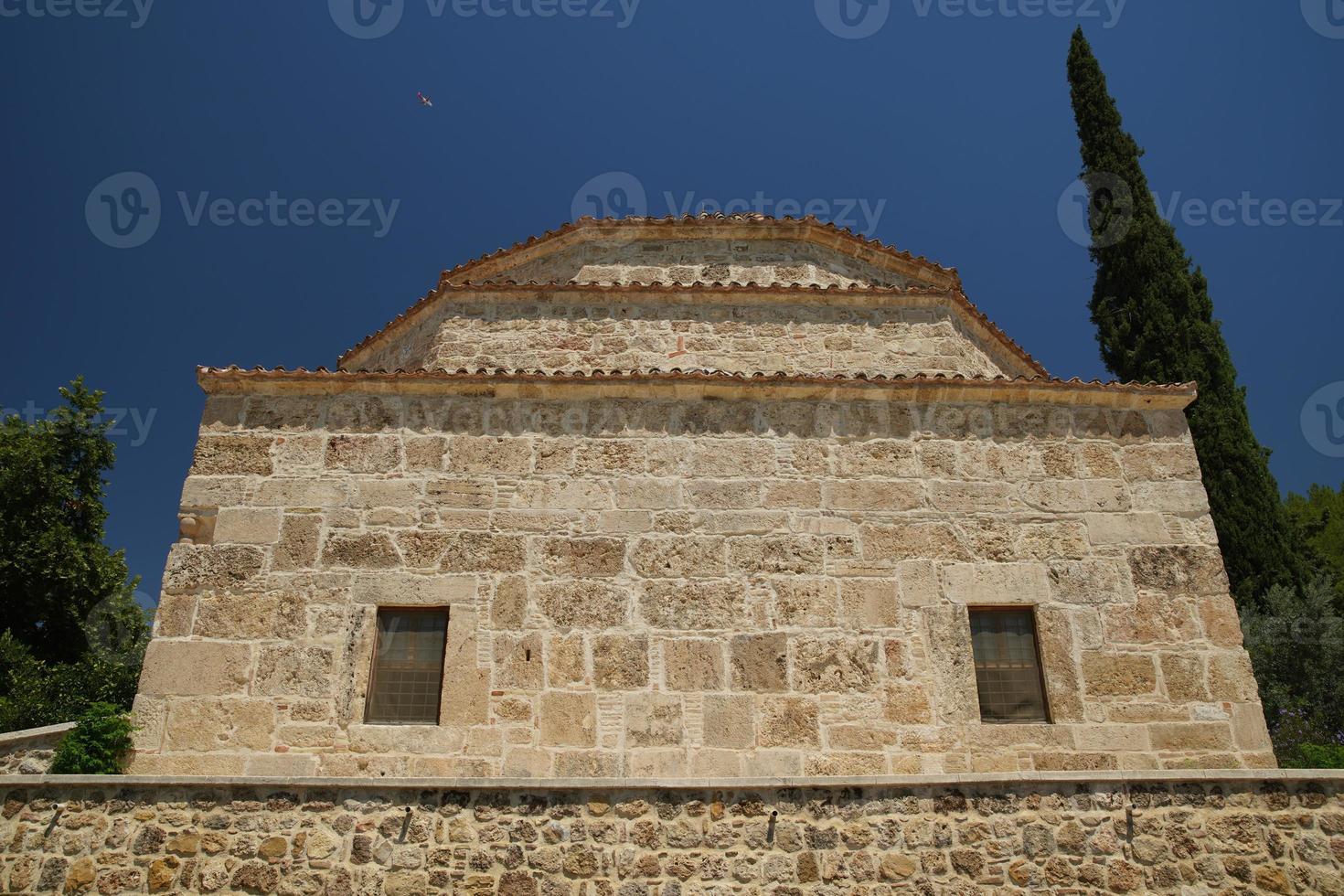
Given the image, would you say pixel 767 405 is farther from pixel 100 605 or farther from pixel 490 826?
pixel 100 605

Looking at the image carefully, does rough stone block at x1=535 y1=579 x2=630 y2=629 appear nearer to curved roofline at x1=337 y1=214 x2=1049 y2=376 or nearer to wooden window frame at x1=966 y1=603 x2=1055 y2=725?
wooden window frame at x1=966 y1=603 x2=1055 y2=725

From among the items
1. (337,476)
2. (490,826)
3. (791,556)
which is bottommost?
(490,826)

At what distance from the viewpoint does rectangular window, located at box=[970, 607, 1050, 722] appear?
253 inches

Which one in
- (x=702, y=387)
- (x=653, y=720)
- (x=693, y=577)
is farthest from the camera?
(x=702, y=387)

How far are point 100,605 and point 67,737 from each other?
30.8ft

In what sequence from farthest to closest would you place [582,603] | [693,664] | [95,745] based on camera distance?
[582,603], [693,664], [95,745]

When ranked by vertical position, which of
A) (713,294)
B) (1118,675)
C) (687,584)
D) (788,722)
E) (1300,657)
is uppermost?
(713,294)

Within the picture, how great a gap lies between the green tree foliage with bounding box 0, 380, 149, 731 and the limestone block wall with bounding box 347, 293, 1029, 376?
7.38 meters

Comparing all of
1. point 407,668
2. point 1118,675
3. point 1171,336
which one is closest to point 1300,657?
point 1171,336

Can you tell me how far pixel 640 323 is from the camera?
9055mm

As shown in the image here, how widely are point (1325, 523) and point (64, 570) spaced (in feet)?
82.9

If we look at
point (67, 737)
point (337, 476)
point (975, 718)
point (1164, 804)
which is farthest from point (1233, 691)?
point (67, 737)

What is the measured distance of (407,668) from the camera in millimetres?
6426

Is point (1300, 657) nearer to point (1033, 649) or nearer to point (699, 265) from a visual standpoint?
point (1033, 649)
